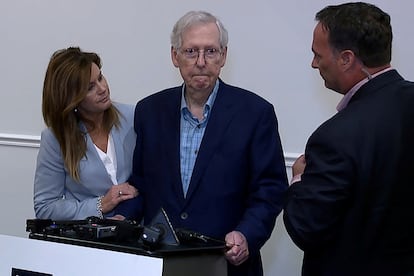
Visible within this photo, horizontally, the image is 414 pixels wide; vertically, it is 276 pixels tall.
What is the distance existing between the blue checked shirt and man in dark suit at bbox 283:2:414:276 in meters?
0.45

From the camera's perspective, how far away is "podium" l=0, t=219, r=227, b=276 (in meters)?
1.57

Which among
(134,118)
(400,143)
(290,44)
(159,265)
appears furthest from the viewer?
(290,44)

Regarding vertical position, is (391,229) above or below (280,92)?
below

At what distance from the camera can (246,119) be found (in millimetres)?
2096

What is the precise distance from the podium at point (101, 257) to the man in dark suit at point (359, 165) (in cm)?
24

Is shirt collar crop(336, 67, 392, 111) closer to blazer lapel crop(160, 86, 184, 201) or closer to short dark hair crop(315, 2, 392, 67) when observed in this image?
short dark hair crop(315, 2, 392, 67)

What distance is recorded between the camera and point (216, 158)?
6.82 feet

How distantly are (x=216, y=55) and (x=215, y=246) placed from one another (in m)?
0.62

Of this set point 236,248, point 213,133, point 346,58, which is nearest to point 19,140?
point 213,133

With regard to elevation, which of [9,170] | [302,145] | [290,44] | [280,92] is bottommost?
[9,170]

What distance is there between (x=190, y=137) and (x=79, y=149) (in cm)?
38

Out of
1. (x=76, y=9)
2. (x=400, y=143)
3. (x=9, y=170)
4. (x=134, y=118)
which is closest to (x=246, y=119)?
(x=134, y=118)

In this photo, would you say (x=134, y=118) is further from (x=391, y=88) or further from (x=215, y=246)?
(x=391, y=88)

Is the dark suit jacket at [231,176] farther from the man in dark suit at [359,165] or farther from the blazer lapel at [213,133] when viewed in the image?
the man in dark suit at [359,165]
